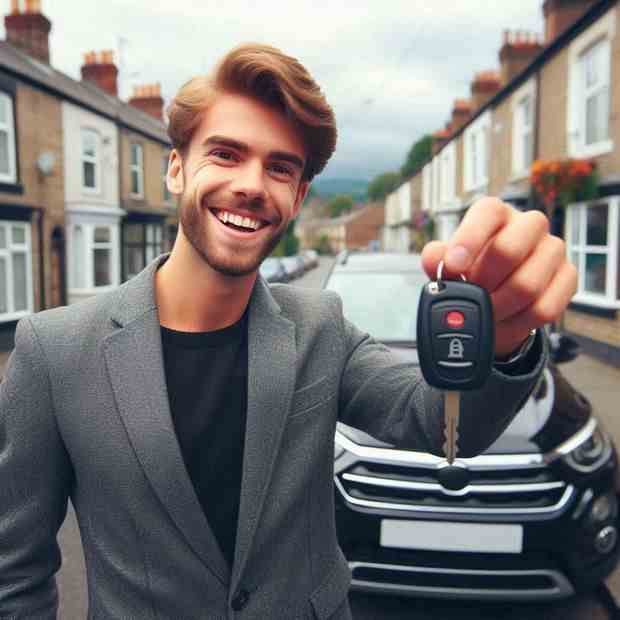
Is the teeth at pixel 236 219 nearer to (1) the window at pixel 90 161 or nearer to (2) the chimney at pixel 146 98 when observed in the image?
(1) the window at pixel 90 161

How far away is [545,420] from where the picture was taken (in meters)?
3.24

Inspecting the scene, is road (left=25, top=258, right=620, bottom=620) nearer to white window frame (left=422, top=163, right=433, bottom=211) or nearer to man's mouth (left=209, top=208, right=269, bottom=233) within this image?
man's mouth (left=209, top=208, right=269, bottom=233)

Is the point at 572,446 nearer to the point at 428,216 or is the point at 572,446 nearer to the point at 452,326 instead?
the point at 452,326

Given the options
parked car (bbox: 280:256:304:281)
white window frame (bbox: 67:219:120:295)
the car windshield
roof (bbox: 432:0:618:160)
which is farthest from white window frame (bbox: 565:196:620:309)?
parked car (bbox: 280:256:304:281)

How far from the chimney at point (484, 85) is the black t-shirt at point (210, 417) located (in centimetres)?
2163

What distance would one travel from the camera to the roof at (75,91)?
13367 mm

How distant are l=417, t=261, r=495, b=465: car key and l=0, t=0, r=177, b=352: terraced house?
41.5 ft

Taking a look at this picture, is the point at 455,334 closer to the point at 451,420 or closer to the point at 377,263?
the point at 451,420

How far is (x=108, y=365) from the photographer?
139cm

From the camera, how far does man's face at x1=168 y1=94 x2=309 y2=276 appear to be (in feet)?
4.66

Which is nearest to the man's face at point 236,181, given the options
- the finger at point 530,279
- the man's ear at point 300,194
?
the man's ear at point 300,194

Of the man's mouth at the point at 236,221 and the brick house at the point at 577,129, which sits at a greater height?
the brick house at the point at 577,129

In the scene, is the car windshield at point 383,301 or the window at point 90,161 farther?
the window at point 90,161

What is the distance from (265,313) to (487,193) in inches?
772
